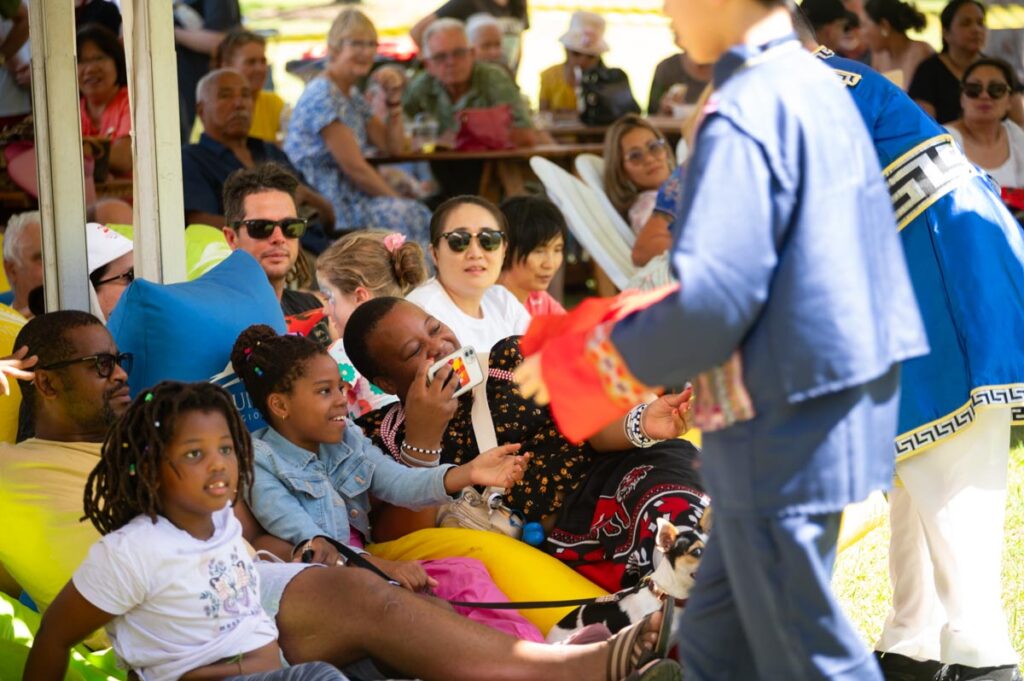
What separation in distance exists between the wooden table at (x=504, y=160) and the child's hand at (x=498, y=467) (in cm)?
517

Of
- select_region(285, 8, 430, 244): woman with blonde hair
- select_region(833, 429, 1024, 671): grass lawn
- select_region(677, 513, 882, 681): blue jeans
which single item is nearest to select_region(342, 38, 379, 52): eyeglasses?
select_region(285, 8, 430, 244): woman with blonde hair

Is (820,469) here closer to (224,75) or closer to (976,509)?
(976,509)

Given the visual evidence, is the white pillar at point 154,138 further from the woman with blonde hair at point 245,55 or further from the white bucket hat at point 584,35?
the white bucket hat at point 584,35

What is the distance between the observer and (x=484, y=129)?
8.84 m

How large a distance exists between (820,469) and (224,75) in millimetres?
5191

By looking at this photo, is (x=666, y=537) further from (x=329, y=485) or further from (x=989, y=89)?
(x=989, y=89)

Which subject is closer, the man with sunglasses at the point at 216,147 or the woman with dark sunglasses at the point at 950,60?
the man with sunglasses at the point at 216,147

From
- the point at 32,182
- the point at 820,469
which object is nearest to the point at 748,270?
the point at 820,469

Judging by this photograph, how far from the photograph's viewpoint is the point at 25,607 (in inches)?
131

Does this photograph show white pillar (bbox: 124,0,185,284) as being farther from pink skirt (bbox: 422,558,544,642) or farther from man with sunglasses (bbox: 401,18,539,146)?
man with sunglasses (bbox: 401,18,539,146)

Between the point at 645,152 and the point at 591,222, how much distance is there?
0.49m

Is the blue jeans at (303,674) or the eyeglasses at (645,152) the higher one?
the eyeglasses at (645,152)

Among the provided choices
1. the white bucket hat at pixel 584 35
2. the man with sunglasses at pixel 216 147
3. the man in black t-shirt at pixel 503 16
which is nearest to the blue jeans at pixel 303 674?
the man with sunglasses at pixel 216 147

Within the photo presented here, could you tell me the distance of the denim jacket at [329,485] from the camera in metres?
3.49
